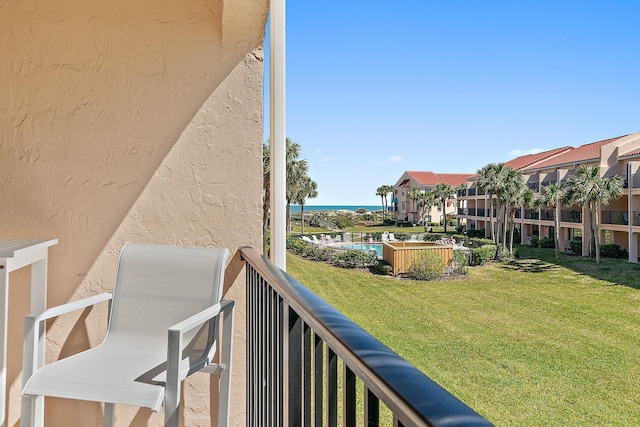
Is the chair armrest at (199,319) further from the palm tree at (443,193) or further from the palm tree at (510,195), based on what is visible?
the palm tree at (443,193)

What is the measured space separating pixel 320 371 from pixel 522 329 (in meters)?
9.69

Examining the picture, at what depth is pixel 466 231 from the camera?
11.1 meters

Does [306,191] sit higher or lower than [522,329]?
higher

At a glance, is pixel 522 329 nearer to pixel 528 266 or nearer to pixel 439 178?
pixel 528 266

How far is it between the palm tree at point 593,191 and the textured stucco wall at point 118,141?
618 cm

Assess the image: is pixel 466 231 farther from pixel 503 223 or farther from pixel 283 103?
pixel 283 103

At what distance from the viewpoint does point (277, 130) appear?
5.80 feet

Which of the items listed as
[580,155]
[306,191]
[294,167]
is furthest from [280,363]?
[580,155]

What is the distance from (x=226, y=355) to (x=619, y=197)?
6.86 m

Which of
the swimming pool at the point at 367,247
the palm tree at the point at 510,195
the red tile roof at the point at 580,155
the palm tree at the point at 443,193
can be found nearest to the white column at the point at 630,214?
the red tile roof at the point at 580,155

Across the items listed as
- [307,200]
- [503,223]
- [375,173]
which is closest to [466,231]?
[503,223]

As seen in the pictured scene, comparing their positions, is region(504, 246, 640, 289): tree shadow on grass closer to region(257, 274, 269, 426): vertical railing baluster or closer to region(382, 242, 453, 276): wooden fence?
region(382, 242, 453, 276): wooden fence

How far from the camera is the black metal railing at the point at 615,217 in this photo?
Answer: 20.9ft

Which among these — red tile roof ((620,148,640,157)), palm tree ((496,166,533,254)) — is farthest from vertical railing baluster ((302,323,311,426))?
palm tree ((496,166,533,254))
